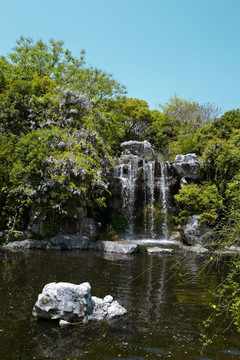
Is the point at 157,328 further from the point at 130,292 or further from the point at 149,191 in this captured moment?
the point at 149,191

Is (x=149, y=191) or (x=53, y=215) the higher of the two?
(x=149, y=191)

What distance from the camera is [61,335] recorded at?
585 centimetres

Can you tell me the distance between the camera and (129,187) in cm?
2028

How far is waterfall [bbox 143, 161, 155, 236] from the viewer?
1983 centimetres

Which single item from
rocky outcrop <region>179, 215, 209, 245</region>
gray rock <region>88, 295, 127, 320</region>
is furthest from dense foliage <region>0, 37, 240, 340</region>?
gray rock <region>88, 295, 127, 320</region>

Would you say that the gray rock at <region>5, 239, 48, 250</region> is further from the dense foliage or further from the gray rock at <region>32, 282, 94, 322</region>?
the gray rock at <region>32, 282, 94, 322</region>

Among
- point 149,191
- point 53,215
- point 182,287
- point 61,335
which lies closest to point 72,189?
point 53,215

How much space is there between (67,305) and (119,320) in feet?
3.94

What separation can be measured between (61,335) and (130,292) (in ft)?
10.3

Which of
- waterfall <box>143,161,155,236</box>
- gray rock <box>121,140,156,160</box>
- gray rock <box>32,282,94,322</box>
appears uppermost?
gray rock <box>121,140,156,160</box>

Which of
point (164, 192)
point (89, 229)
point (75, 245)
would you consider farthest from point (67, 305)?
point (164, 192)

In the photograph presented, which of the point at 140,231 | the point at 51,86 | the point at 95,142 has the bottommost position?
the point at 140,231

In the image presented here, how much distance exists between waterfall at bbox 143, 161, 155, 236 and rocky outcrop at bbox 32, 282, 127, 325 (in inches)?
521

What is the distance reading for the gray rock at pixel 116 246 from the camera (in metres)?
14.6
